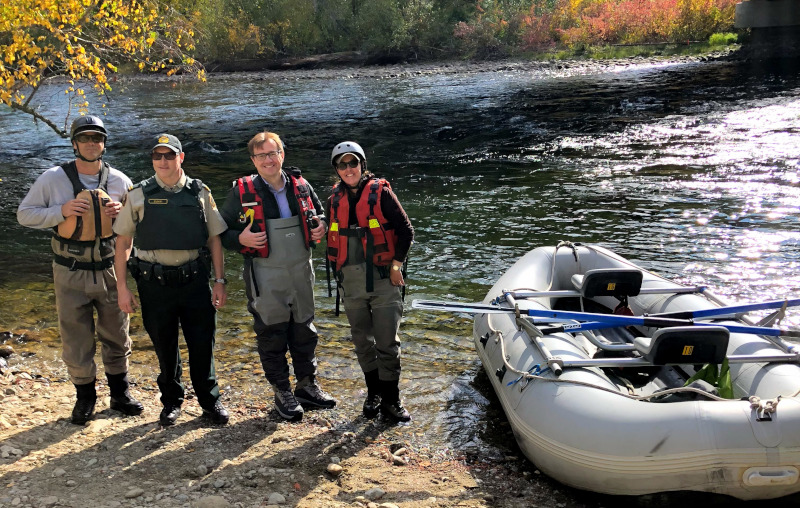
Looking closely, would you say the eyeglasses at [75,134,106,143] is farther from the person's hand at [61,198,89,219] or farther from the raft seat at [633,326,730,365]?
the raft seat at [633,326,730,365]

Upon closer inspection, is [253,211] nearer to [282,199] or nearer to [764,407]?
[282,199]

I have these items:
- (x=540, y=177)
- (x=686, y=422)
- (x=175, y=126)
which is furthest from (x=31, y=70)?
(x=175, y=126)

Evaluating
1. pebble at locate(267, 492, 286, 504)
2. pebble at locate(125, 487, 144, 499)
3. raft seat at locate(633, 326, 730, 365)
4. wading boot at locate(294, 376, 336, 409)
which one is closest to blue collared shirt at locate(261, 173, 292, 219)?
wading boot at locate(294, 376, 336, 409)

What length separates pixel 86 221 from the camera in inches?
167

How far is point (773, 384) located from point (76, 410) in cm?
411

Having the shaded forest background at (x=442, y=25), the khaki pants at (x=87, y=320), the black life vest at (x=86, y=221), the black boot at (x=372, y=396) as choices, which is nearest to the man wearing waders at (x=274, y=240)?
the black boot at (x=372, y=396)

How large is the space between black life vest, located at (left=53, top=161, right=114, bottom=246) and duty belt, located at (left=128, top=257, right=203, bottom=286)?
0.27 meters

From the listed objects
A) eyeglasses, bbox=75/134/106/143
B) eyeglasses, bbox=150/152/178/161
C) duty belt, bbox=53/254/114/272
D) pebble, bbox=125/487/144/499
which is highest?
eyeglasses, bbox=75/134/106/143

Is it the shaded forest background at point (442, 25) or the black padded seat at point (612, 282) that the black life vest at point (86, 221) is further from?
the shaded forest background at point (442, 25)

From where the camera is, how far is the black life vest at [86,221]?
13.9ft

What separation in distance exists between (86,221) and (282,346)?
138cm

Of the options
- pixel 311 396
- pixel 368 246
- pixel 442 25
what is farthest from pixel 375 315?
pixel 442 25

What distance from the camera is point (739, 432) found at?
11.8 ft

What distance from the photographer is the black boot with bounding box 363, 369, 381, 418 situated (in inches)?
193
